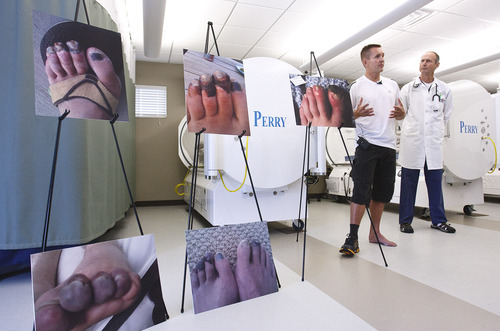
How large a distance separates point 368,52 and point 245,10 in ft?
6.52

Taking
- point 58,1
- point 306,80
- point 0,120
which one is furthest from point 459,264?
point 58,1

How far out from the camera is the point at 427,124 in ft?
9.36

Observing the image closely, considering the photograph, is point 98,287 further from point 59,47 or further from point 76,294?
point 59,47

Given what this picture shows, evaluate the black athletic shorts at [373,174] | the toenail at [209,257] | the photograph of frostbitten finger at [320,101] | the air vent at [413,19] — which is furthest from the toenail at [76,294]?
the air vent at [413,19]

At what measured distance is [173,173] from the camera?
533cm

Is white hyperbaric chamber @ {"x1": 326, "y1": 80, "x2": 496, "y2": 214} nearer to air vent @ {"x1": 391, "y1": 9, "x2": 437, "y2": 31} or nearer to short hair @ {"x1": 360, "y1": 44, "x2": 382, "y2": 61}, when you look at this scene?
air vent @ {"x1": 391, "y1": 9, "x2": 437, "y2": 31}

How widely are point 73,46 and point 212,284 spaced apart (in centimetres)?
119

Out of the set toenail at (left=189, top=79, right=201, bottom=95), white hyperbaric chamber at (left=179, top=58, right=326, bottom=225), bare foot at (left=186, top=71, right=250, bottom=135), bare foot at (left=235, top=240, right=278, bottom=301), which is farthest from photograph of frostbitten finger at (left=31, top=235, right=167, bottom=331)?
white hyperbaric chamber at (left=179, top=58, right=326, bottom=225)

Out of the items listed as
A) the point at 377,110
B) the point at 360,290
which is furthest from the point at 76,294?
the point at 377,110

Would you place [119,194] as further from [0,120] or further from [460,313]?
[460,313]

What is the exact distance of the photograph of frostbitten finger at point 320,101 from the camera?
68.7 inches

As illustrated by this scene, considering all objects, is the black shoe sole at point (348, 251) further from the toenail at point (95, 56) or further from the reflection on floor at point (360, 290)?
the toenail at point (95, 56)

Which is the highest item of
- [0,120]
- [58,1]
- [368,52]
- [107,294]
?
[58,1]

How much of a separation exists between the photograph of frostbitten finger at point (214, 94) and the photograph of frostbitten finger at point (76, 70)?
32 centimetres
